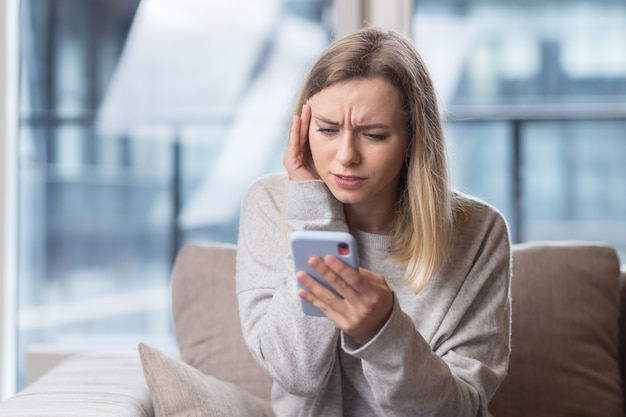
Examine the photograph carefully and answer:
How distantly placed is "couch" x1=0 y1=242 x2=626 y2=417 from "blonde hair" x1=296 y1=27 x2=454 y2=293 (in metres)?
0.46

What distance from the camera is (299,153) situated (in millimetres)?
1680

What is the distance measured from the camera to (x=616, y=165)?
131 inches

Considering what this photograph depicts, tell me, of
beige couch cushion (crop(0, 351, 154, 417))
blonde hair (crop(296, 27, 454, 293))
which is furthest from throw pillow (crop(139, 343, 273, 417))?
blonde hair (crop(296, 27, 454, 293))

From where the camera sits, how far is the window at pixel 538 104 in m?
3.25

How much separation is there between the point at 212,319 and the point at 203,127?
1.39m

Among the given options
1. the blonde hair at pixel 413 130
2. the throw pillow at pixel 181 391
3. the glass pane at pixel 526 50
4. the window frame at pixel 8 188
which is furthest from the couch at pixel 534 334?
the glass pane at pixel 526 50

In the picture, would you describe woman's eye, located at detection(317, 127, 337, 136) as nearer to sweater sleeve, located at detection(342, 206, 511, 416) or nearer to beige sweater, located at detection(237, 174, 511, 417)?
beige sweater, located at detection(237, 174, 511, 417)

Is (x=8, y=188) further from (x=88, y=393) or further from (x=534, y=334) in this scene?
(x=534, y=334)

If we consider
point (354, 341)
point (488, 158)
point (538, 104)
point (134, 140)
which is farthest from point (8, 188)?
point (354, 341)

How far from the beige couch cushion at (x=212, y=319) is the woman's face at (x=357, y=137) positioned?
57 cm

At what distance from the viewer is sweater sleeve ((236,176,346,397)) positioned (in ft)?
5.12

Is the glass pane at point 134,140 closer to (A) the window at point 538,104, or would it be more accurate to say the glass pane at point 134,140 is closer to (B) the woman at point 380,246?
(A) the window at point 538,104

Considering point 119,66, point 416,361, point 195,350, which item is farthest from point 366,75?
point 119,66

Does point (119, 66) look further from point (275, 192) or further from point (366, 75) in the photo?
point (366, 75)
